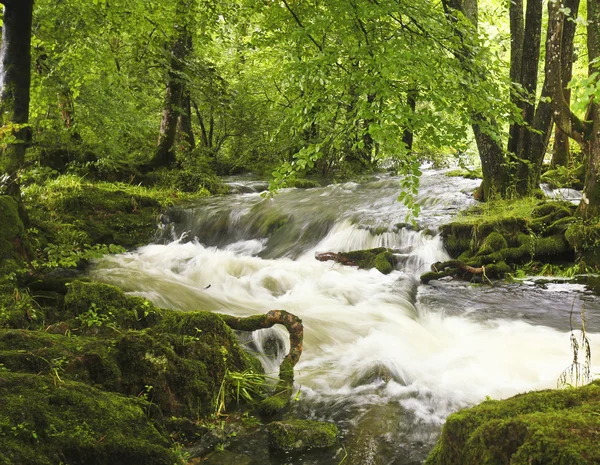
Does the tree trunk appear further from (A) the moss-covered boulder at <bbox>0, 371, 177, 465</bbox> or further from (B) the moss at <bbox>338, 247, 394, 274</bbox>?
(A) the moss-covered boulder at <bbox>0, 371, 177, 465</bbox>

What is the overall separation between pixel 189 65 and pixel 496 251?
649cm

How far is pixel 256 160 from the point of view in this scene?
64.2 feet

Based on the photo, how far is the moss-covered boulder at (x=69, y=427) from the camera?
2361mm

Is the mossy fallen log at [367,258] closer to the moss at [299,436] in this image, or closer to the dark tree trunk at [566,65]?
the dark tree trunk at [566,65]

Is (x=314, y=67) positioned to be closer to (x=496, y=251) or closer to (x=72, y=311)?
(x=72, y=311)

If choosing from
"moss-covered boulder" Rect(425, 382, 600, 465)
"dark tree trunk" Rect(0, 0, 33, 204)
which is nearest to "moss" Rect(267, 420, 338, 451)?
"moss-covered boulder" Rect(425, 382, 600, 465)

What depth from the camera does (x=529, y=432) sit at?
6.17 feet

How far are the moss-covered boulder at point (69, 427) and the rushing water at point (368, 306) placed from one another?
1150 millimetres

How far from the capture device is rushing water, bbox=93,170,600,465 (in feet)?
14.2

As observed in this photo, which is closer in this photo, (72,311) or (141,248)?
(72,311)

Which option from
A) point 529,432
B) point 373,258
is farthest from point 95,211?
point 529,432

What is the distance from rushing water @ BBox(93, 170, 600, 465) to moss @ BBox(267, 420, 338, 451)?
0.12 meters

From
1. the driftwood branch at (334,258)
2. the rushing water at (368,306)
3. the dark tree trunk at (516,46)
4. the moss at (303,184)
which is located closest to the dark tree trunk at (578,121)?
the rushing water at (368,306)

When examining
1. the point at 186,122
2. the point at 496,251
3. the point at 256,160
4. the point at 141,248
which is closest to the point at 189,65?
the point at 141,248
